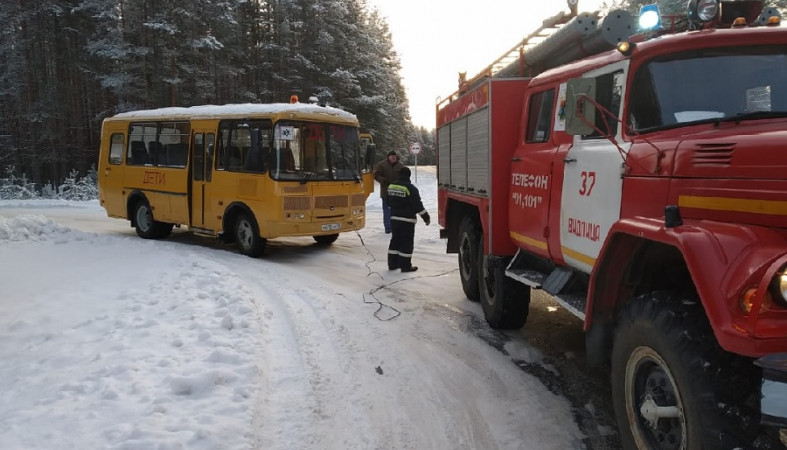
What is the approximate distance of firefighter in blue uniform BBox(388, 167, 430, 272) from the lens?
365 inches

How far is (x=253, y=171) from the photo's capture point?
Result: 10406 millimetres

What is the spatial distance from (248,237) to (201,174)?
1.97 meters

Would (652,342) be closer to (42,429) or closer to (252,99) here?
(42,429)

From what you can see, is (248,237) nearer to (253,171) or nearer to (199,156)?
(253,171)

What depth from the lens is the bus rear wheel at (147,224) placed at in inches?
515

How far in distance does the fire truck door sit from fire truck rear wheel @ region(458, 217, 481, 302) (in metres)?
2.40

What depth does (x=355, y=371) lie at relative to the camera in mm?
4781

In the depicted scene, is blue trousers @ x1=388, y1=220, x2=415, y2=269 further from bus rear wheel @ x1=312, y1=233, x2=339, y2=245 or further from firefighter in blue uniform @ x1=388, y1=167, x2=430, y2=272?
bus rear wheel @ x1=312, y1=233, x2=339, y2=245

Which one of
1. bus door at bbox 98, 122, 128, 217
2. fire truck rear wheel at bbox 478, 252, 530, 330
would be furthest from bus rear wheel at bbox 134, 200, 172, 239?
fire truck rear wheel at bbox 478, 252, 530, 330

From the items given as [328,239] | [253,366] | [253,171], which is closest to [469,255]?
[253,366]

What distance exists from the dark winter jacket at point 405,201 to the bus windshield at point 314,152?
74.0 inches

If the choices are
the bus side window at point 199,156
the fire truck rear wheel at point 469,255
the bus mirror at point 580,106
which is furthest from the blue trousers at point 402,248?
the bus mirror at point 580,106

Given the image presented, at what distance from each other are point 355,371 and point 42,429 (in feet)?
7.67

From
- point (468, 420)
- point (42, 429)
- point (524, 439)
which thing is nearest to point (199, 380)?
point (42, 429)
